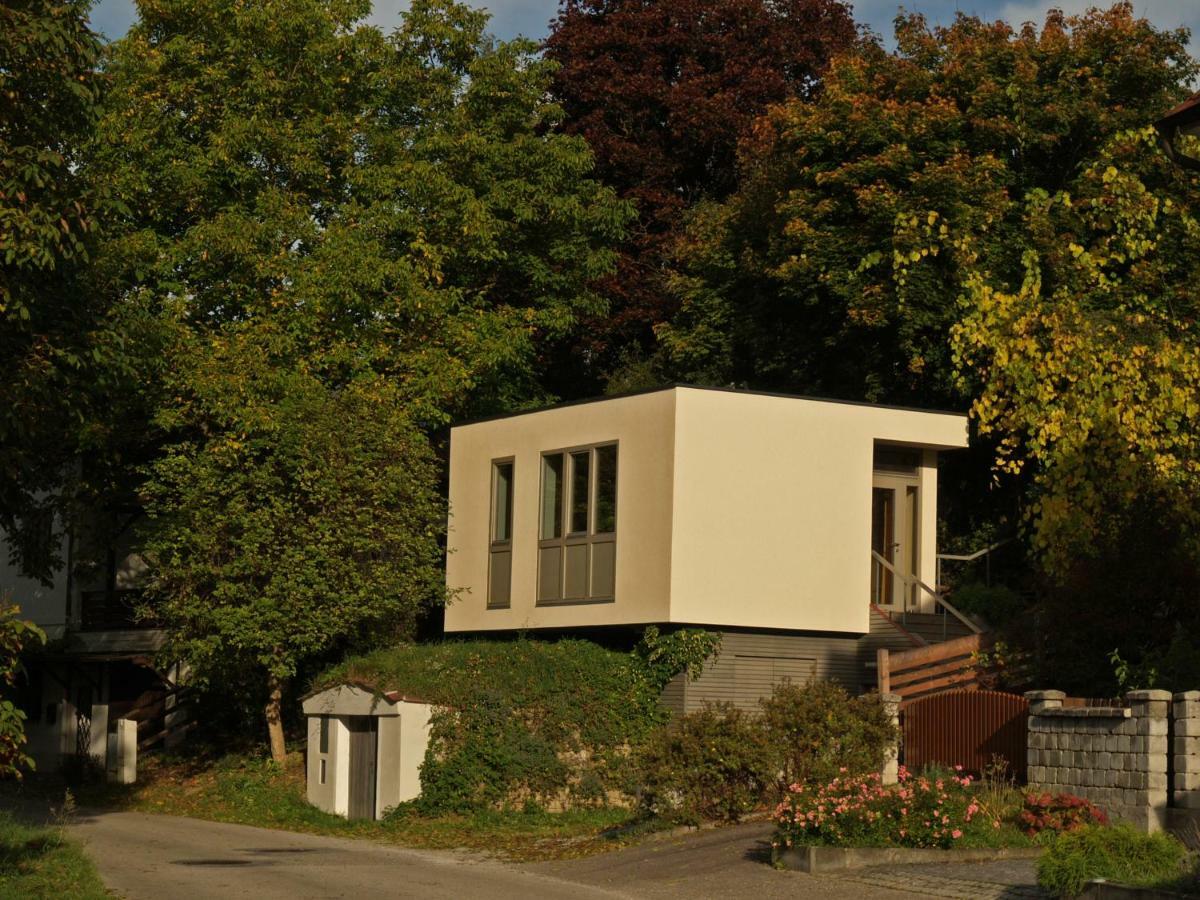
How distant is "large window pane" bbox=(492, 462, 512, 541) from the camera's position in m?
29.9

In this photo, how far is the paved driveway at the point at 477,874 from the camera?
57.2 ft

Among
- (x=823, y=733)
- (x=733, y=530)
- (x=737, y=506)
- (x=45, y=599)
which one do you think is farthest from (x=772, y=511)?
(x=45, y=599)

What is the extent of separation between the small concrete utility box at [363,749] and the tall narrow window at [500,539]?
3.24 meters

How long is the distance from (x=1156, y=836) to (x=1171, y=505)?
368 inches

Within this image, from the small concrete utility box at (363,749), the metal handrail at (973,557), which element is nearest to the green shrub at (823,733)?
the small concrete utility box at (363,749)

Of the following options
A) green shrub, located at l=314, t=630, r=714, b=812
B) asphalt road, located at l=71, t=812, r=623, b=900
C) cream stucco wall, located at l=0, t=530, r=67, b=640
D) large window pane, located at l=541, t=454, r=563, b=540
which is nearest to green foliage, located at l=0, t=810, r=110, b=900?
asphalt road, located at l=71, t=812, r=623, b=900

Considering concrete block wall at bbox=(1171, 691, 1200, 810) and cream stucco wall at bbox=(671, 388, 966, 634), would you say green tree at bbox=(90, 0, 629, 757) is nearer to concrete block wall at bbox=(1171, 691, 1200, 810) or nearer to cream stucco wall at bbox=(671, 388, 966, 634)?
cream stucco wall at bbox=(671, 388, 966, 634)

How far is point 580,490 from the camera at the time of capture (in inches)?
1117

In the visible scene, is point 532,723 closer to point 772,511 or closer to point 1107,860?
point 772,511

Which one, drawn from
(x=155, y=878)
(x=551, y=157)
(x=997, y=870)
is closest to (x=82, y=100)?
(x=155, y=878)

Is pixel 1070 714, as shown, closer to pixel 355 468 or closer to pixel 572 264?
pixel 355 468

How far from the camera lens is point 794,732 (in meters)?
22.6

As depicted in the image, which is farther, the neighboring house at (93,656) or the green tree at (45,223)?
the neighboring house at (93,656)

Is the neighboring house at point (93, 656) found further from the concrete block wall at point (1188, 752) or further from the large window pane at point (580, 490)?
the concrete block wall at point (1188, 752)
